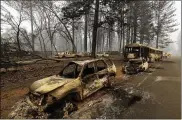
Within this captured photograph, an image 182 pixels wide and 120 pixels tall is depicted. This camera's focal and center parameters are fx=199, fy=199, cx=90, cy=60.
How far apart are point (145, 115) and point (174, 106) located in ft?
5.46

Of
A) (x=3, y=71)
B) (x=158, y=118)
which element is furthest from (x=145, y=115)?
(x=3, y=71)

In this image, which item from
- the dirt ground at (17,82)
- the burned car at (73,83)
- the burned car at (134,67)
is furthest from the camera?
the burned car at (134,67)

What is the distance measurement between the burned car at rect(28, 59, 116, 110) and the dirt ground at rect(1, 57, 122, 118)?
4.84 ft

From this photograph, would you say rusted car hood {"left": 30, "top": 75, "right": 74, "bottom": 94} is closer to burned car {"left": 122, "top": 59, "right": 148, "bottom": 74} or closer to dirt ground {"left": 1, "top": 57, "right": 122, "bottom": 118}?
dirt ground {"left": 1, "top": 57, "right": 122, "bottom": 118}

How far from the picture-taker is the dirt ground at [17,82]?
8.43 meters

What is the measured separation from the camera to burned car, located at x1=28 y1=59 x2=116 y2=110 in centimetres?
678

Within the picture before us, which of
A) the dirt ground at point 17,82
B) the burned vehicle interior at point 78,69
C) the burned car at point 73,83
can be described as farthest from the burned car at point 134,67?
the burned vehicle interior at point 78,69

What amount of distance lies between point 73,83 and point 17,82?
504cm

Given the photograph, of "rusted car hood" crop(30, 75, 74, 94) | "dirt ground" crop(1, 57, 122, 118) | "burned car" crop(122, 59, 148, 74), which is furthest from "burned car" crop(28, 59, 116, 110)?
"burned car" crop(122, 59, 148, 74)

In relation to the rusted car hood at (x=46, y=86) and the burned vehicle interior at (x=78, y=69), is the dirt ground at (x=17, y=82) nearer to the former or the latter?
the rusted car hood at (x=46, y=86)

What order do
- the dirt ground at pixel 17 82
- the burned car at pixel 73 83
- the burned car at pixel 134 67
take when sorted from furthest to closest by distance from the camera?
the burned car at pixel 134 67 < the dirt ground at pixel 17 82 < the burned car at pixel 73 83

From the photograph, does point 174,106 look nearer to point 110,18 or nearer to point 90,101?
point 90,101

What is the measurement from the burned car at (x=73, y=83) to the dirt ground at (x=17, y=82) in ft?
4.84

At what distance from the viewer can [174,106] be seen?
24.9 feet
